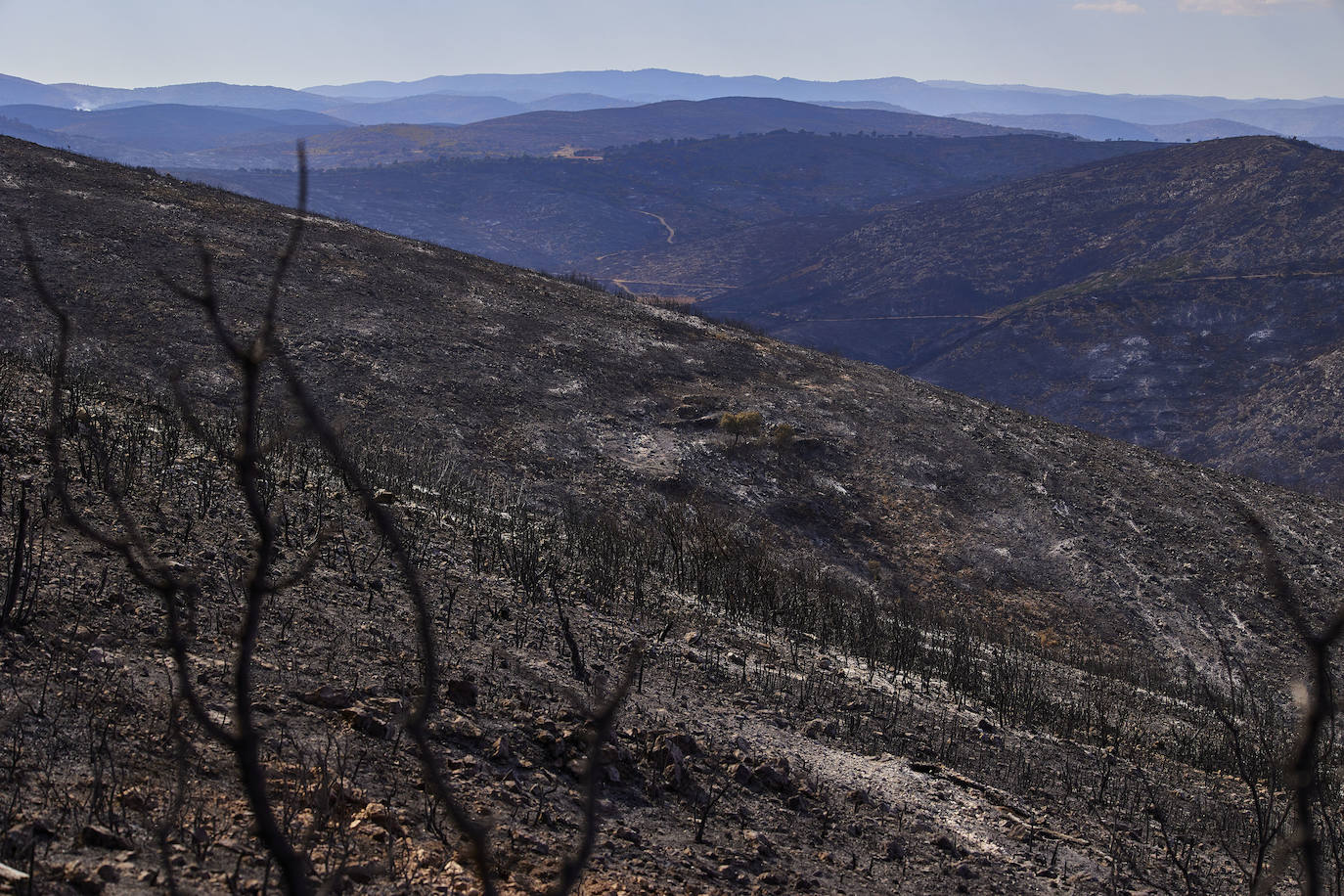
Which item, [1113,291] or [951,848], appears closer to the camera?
[951,848]

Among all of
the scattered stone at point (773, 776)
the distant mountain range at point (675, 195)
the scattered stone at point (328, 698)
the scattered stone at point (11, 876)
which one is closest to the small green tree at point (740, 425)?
the scattered stone at point (773, 776)

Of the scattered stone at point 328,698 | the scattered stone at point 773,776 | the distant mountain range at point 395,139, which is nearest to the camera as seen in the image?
the scattered stone at point 328,698

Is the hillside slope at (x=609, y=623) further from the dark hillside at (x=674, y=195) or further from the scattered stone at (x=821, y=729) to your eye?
the dark hillside at (x=674, y=195)

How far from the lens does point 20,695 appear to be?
336 centimetres

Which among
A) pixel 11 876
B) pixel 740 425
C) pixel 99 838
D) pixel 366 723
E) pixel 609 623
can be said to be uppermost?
pixel 11 876

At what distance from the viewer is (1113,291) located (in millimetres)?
58469

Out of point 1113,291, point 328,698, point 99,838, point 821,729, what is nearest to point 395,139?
point 1113,291

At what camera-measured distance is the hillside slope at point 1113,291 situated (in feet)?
160

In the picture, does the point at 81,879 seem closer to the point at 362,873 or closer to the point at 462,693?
the point at 362,873

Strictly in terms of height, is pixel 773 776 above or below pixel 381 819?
below

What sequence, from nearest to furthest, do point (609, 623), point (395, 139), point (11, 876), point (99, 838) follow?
point (11, 876) < point (99, 838) < point (609, 623) < point (395, 139)

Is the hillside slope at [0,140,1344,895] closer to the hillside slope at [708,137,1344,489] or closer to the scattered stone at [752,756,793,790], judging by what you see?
the scattered stone at [752,756,793,790]

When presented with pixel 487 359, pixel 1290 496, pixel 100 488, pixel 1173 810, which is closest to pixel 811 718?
pixel 1173 810

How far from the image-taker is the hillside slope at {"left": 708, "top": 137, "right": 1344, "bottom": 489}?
48906 millimetres
